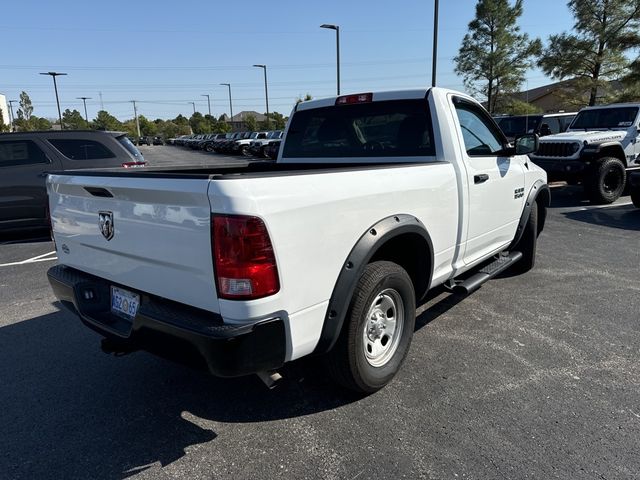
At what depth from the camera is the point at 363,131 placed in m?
4.04

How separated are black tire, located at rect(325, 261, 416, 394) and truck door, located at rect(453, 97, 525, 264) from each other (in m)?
1.08

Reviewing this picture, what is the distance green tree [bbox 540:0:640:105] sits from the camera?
869 inches

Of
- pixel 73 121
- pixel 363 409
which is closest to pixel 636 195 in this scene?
pixel 363 409

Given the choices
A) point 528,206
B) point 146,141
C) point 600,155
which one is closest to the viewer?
point 528,206

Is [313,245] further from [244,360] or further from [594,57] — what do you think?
[594,57]

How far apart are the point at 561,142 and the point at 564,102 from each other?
18.8 meters

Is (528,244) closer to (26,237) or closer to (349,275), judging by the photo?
(349,275)

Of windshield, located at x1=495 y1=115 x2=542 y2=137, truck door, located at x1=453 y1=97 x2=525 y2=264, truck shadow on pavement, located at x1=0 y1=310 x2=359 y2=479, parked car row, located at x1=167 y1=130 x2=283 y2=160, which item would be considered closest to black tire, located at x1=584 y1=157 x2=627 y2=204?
windshield, located at x1=495 y1=115 x2=542 y2=137

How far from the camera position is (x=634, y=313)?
4176 millimetres

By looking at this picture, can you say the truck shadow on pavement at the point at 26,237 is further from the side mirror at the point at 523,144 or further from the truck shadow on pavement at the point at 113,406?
the side mirror at the point at 523,144

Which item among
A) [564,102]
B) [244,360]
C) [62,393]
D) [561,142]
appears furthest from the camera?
[564,102]

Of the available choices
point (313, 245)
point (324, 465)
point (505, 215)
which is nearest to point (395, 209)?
point (313, 245)

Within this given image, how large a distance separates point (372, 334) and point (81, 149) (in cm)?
665

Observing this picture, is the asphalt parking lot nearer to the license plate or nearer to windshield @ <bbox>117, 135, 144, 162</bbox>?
the license plate
